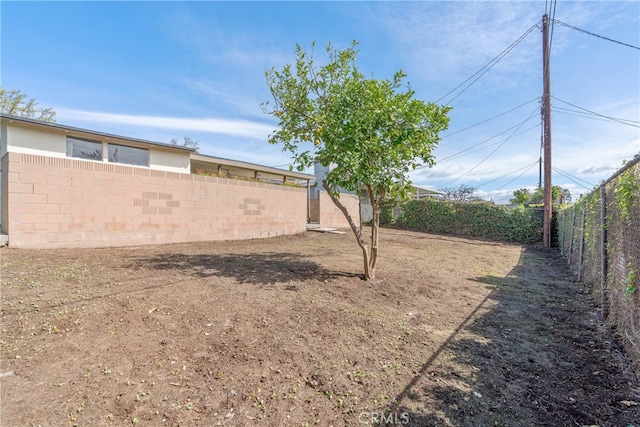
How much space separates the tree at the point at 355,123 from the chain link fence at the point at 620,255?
7.53ft

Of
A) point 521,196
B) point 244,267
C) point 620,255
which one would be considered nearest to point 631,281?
point 620,255

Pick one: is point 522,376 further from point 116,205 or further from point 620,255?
point 116,205

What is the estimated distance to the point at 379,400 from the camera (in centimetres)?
201

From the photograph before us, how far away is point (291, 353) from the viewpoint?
2529 mm

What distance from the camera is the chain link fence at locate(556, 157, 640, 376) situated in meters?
2.60

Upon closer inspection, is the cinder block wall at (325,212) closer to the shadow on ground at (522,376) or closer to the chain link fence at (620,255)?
the chain link fence at (620,255)

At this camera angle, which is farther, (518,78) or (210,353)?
(518,78)

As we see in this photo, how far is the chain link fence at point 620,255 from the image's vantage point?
2604 millimetres

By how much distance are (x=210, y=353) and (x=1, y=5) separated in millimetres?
6298

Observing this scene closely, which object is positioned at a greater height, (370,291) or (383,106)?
(383,106)

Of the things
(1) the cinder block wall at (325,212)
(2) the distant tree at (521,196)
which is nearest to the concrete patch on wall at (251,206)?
(1) the cinder block wall at (325,212)

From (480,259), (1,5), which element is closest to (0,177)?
(1,5)

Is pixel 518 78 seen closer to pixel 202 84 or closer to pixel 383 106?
pixel 383 106

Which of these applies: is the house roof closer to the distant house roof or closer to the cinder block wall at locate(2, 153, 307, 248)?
the distant house roof
